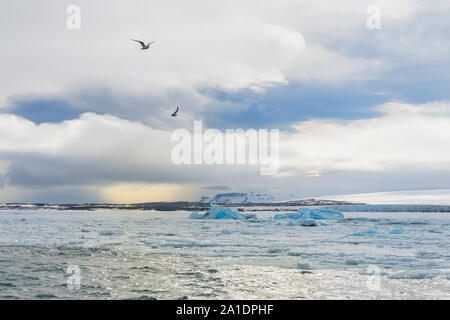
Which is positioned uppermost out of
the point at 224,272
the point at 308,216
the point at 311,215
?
the point at 224,272

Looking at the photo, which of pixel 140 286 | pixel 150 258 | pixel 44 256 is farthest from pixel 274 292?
pixel 44 256

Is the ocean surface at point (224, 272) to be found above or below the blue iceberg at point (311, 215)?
above

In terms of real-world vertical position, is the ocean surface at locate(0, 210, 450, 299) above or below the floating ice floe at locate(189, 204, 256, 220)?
above

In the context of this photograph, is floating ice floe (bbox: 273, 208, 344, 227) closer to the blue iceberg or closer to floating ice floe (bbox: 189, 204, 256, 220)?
the blue iceberg

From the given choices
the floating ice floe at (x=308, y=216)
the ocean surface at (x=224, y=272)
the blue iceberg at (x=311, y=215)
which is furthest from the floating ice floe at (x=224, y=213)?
the ocean surface at (x=224, y=272)

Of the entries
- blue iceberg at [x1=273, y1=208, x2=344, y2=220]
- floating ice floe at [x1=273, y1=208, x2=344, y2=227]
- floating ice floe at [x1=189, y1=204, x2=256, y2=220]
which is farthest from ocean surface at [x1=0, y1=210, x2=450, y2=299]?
floating ice floe at [x1=189, y1=204, x2=256, y2=220]

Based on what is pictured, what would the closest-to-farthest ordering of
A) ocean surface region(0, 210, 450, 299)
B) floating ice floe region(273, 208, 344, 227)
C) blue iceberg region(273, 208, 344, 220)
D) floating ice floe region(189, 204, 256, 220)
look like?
1. ocean surface region(0, 210, 450, 299)
2. floating ice floe region(273, 208, 344, 227)
3. blue iceberg region(273, 208, 344, 220)
4. floating ice floe region(189, 204, 256, 220)

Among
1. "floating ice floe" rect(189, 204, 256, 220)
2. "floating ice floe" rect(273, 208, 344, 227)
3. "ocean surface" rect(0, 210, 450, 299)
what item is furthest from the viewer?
"floating ice floe" rect(189, 204, 256, 220)

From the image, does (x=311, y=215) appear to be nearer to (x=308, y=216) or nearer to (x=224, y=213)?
(x=308, y=216)

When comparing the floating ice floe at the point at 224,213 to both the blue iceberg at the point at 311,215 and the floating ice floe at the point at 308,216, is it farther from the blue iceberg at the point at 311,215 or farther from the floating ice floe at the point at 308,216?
the floating ice floe at the point at 308,216

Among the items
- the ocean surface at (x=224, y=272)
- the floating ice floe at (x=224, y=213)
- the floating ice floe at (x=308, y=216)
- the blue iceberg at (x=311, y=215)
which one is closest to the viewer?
the ocean surface at (x=224, y=272)

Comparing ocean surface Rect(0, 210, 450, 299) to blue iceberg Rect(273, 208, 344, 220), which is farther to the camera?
blue iceberg Rect(273, 208, 344, 220)

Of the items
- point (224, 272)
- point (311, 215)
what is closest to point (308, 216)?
point (311, 215)
